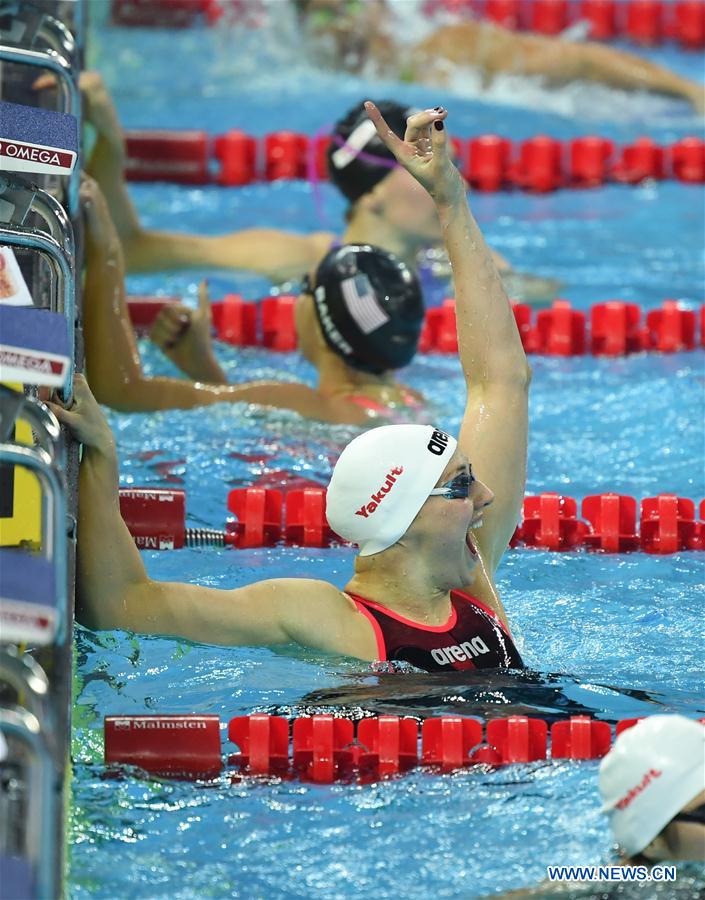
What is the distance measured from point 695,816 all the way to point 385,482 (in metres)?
0.95

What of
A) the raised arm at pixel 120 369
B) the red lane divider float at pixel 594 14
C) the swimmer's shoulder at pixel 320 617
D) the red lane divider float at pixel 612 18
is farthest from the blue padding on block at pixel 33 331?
the red lane divider float at pixel 612 18

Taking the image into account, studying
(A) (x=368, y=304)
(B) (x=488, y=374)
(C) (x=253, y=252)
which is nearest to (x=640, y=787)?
(B) (x=488, y=374)

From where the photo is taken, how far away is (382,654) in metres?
3.23

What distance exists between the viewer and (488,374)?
3.59 metres

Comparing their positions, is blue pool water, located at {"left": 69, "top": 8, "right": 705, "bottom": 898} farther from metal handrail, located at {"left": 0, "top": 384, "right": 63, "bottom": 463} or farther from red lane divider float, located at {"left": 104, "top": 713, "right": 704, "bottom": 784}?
metal handrail, located at {"left": 0, "top": 384, "right": 63, "bottom": 463}

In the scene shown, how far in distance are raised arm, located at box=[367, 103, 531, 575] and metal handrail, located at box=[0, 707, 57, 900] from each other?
1.64 meters

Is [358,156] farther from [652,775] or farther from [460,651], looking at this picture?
[652,775]

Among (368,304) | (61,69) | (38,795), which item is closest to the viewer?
(38,795)

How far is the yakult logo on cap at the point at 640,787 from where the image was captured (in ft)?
8.18

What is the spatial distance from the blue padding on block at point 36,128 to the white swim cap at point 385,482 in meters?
0.79

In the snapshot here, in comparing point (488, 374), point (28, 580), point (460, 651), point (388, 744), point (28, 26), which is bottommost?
point (388, 744)

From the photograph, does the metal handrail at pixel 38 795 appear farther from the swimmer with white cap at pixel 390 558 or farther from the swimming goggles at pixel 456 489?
the swimming goggles at pixel 456 489

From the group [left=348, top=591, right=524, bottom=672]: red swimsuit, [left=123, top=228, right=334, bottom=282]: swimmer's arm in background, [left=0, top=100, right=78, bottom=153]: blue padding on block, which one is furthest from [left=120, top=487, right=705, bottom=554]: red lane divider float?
[left=123, top=228, right=334, bottom=282]: swimmer's arm in background

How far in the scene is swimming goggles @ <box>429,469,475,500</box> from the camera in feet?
10.6
